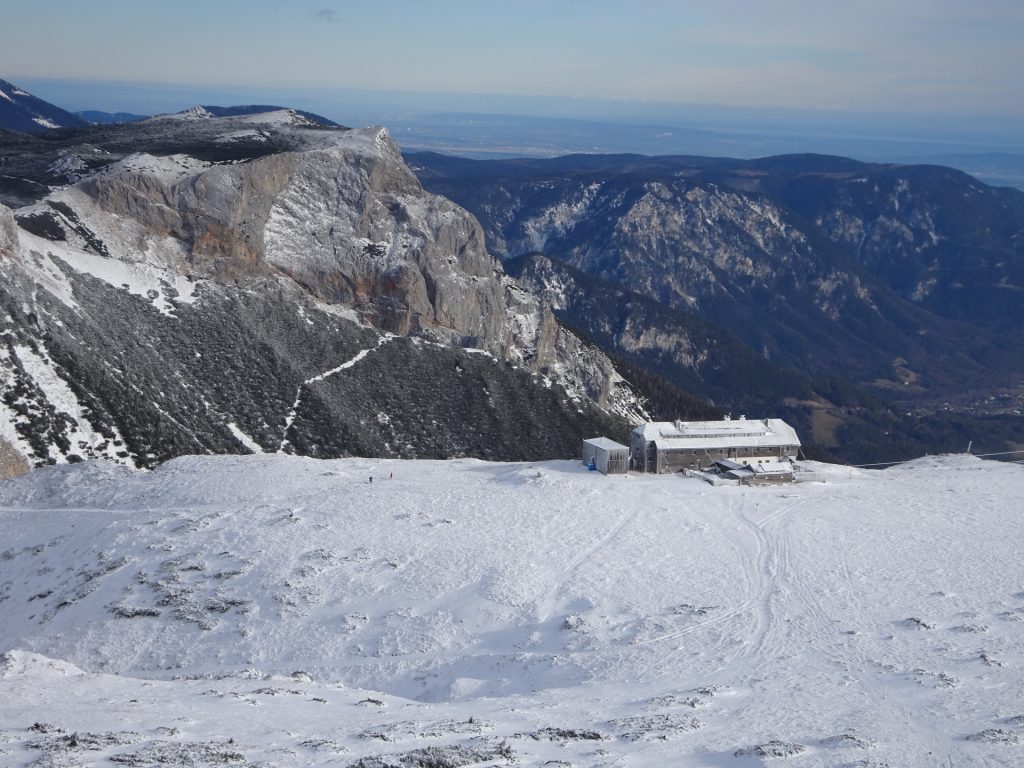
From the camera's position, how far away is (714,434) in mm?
63438

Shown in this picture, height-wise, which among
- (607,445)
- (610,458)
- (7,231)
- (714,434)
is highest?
(7,231)

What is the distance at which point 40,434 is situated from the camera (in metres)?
60.3

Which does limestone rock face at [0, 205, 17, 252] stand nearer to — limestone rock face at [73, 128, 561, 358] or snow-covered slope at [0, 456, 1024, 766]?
limestone rock face at [73, 128, 561, 358]

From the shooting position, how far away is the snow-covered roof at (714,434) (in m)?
61.8

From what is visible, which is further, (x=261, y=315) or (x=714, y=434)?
(x=261, y=315)

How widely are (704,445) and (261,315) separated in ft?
169

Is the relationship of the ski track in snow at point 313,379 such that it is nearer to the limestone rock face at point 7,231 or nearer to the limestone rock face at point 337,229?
the limestone rock face at point 337,229

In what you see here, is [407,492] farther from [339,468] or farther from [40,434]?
[40,434]

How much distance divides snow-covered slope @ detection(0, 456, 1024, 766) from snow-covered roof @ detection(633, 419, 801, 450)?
4073 millimetres

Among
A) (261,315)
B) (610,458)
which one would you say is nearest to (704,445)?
(610,458)

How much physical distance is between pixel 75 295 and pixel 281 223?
92.1 feet

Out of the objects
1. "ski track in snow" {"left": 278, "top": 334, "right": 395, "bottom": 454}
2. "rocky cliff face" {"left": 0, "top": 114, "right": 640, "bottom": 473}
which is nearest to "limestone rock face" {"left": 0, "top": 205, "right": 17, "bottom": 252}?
"rocky cliff face" {"left": 0, "top": 114, "right": 640, "bottom": 473}

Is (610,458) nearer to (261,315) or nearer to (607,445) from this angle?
(607,445)

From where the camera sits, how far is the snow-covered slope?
26.6 m
